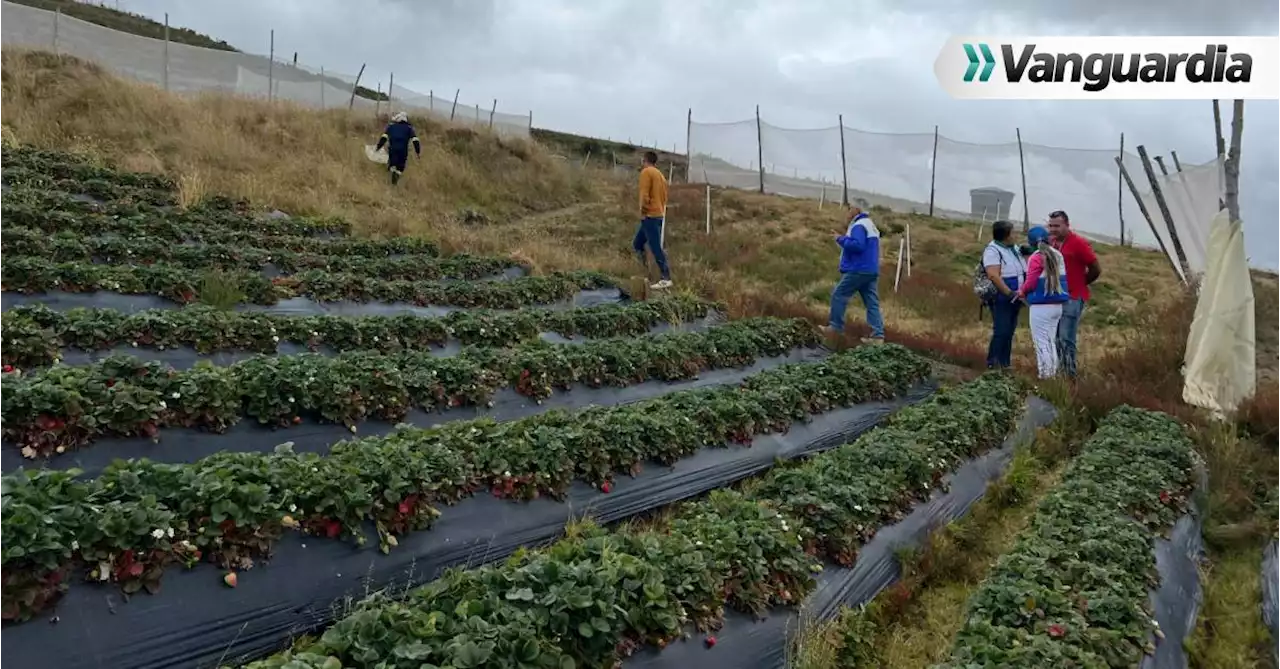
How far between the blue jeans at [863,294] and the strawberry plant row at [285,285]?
10.1ft

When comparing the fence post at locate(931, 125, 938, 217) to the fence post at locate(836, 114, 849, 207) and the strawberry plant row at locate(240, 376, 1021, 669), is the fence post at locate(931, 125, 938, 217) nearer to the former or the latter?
the fence post at locate(836, 114, 849, 207)

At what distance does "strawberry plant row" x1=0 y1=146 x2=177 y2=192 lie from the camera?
11.2m

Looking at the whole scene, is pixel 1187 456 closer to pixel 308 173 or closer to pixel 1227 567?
pixel 1227 567

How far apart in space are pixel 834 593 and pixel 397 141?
15572mm

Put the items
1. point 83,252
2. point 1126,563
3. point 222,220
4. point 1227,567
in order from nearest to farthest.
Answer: point 1126,563
point 1227,567
point 83,252
point 222,220

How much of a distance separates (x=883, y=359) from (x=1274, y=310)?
22.5 feet

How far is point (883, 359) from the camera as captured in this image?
8.62m

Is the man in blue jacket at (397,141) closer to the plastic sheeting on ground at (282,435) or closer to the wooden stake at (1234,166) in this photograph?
the plastic sheeting on ground at (282,435)

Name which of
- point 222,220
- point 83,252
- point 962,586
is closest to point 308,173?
point 222,220

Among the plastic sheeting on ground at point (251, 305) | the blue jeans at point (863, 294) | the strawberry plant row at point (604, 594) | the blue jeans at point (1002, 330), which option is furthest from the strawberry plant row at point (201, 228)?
the blue jeans at point (1002, 330)

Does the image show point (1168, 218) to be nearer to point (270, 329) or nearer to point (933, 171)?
point (270, 329)

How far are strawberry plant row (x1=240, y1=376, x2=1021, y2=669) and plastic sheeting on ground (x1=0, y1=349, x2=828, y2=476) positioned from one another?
1.67 metres

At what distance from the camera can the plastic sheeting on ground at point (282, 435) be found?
403cm

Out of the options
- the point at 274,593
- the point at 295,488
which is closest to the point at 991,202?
the point at 295,488
